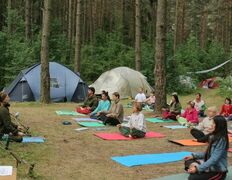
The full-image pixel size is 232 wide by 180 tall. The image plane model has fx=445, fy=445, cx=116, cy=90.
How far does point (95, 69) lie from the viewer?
95.0ft

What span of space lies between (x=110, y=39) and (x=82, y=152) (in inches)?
1011

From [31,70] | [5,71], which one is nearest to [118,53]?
[5,71]

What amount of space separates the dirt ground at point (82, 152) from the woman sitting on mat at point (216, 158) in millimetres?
1472

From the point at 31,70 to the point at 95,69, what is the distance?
30.5 feet

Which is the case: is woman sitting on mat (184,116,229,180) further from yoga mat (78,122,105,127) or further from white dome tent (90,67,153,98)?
white dome tent (90,67,153,98)

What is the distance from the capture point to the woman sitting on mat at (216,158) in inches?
240

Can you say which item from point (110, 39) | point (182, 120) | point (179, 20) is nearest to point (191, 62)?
point (179, 20)

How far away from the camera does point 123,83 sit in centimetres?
2266

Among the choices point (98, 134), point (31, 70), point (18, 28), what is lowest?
point (98, 134)

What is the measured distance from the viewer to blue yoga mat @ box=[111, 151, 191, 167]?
27.5ft

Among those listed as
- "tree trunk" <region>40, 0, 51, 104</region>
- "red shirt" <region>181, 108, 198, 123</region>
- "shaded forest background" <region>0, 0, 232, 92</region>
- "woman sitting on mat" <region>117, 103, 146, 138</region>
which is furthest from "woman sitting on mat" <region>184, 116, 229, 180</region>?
"shaded forest background" <region>0, 0, 232, 92</region>

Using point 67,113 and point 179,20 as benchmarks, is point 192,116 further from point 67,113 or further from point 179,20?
point 179,20

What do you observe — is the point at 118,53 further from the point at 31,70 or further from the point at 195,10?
the point at 195,10

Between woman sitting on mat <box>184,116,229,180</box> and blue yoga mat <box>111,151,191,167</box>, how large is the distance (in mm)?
2186
